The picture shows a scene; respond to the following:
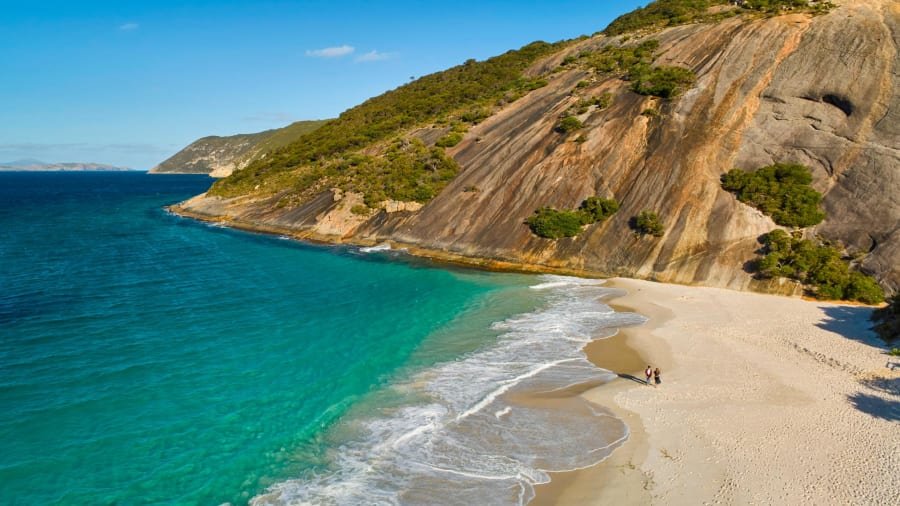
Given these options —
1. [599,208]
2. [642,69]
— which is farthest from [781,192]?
[642,69]

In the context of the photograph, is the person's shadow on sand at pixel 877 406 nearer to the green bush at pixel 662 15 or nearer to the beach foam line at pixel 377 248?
the beach foam line at pixel 377 248

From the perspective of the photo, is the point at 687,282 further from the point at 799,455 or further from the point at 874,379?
the point at 799,455

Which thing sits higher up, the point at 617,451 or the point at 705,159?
the point at 705,159

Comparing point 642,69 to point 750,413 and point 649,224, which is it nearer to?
point 649,224

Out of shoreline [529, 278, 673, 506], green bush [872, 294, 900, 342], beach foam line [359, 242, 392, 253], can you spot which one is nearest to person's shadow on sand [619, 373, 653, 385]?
shoreline [529, 278, 673, 506]

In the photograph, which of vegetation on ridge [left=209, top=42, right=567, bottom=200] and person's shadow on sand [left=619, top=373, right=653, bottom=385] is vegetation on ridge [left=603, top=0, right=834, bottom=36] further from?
person's shadow on sand [left=619, top=373, right=653, bottom=385]

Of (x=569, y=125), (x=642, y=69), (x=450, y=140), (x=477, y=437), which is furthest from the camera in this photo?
(x=450, y=140)
